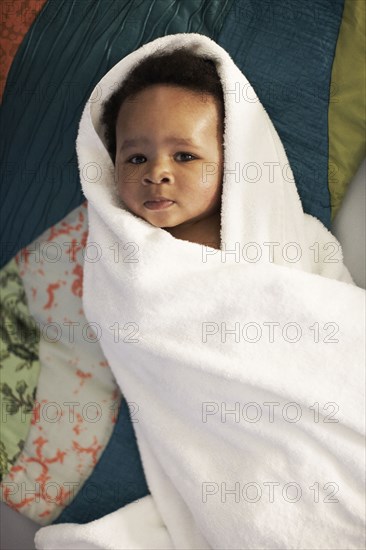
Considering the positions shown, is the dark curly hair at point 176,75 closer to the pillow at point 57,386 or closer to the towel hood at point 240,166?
the towel hood at point 240,166

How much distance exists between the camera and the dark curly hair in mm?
1259

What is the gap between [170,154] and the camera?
122 centimetres

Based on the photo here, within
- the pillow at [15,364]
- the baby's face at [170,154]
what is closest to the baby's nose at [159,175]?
the baby's face at [170,154]

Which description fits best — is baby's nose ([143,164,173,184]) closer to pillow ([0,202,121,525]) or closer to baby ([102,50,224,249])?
baby ([102,50,224,249])

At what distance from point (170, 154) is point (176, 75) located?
159mm

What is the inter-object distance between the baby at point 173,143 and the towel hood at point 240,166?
0.02m

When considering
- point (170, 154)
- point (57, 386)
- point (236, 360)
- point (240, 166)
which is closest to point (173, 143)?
point (170, 154)

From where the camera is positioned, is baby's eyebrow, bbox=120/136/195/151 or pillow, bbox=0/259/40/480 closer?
baby's eyebrow, bbox=120/136/195/151

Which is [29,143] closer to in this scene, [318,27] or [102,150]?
[102,150]

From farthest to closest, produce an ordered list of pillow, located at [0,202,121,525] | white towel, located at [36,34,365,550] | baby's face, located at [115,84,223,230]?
1. pillow, located at [0,202,121,525]
2. baby's face, located at [115,84,223,230]
3. white towel, located at [36,34,365,550]

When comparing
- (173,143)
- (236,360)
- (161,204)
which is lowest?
(236,360)

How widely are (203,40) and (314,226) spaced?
41cm

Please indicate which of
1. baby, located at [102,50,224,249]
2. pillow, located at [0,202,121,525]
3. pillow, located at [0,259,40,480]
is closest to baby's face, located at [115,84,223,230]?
baby, located at [102,50,224,249]

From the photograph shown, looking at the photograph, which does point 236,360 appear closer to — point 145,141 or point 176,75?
point 145,141
